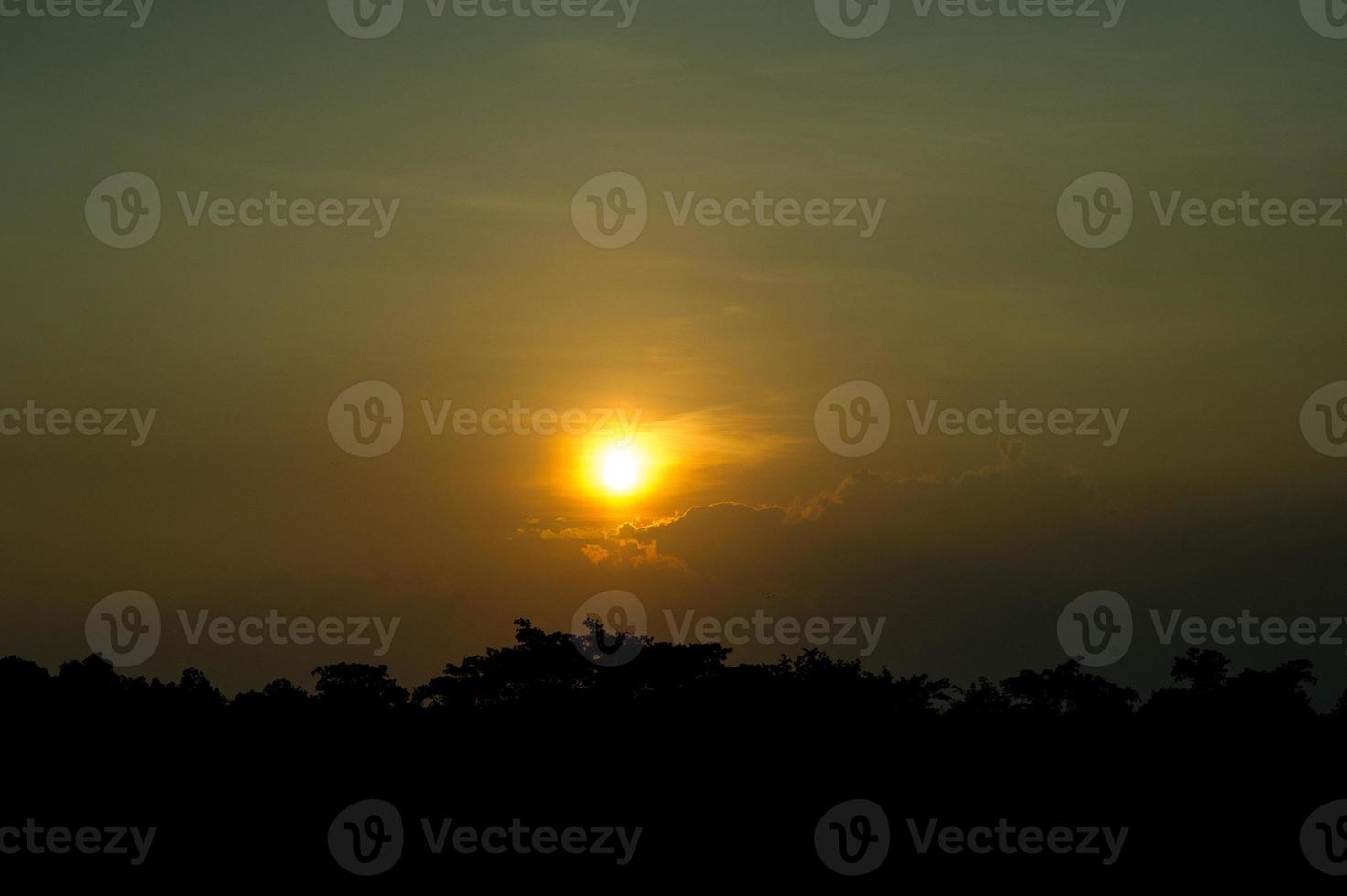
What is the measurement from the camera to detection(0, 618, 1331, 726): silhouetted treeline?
60812 millimetres

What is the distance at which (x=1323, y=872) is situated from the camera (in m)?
51.2

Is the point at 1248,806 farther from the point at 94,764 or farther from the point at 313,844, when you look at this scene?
the point at 94,764

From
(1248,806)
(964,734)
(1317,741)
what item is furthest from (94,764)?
(1317,741)

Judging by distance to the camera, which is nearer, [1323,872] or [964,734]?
[1323,872]

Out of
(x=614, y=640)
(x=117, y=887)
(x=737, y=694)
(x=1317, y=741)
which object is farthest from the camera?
(x=614, y=640)

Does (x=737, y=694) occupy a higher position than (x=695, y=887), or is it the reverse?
(x=737, y=694)

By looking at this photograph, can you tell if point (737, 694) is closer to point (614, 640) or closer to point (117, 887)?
point (614, 640)

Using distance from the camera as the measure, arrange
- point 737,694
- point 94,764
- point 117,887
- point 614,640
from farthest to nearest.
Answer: point 614,640 < point 737,694 < point 94,764 < point 117,887

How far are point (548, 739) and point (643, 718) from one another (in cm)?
455

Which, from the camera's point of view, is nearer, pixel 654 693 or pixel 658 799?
pixel 658 799

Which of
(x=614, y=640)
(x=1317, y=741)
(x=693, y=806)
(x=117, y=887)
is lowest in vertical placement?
(x=117, y=887)

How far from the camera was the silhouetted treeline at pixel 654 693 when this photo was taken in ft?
200

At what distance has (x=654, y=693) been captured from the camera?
7019cm

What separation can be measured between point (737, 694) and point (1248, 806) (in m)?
19.5
